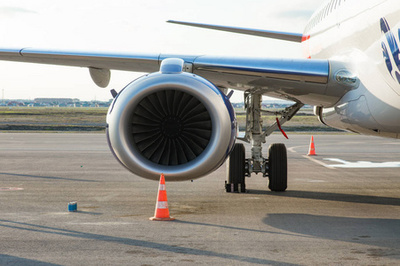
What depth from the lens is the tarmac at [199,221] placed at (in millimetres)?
6008

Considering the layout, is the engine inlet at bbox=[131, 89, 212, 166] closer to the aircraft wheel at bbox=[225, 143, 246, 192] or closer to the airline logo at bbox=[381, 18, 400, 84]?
the airline logo at bbox=[381, 18, 400, 84]

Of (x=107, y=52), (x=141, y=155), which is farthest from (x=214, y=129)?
(x=107, y=52)

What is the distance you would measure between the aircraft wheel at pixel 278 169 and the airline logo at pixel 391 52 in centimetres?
392

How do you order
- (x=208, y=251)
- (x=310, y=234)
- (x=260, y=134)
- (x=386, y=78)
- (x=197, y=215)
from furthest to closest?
(x=260, y=134), (x=197, y=215), (x=386, y=78), (x=310, y=234), (x=208, y=251)

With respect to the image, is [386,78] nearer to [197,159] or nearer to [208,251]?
[197,159]

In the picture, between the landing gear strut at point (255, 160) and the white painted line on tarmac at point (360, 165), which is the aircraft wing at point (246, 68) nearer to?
the landing gear strut at point (255, 160)

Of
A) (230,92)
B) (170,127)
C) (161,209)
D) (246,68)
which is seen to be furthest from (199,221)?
(246,68)

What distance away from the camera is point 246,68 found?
870 cm

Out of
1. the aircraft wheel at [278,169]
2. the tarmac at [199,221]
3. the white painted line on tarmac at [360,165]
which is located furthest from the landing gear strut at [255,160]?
the white painted line on tarmac at [360,165]

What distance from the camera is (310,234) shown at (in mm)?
7121

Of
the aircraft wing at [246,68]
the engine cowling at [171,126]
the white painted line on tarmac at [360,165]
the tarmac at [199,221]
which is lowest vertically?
the tarmac at [199,221]

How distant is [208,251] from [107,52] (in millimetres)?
4733

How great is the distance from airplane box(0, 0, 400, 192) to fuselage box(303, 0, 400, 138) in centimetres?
2

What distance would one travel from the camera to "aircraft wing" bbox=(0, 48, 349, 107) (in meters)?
8.60
